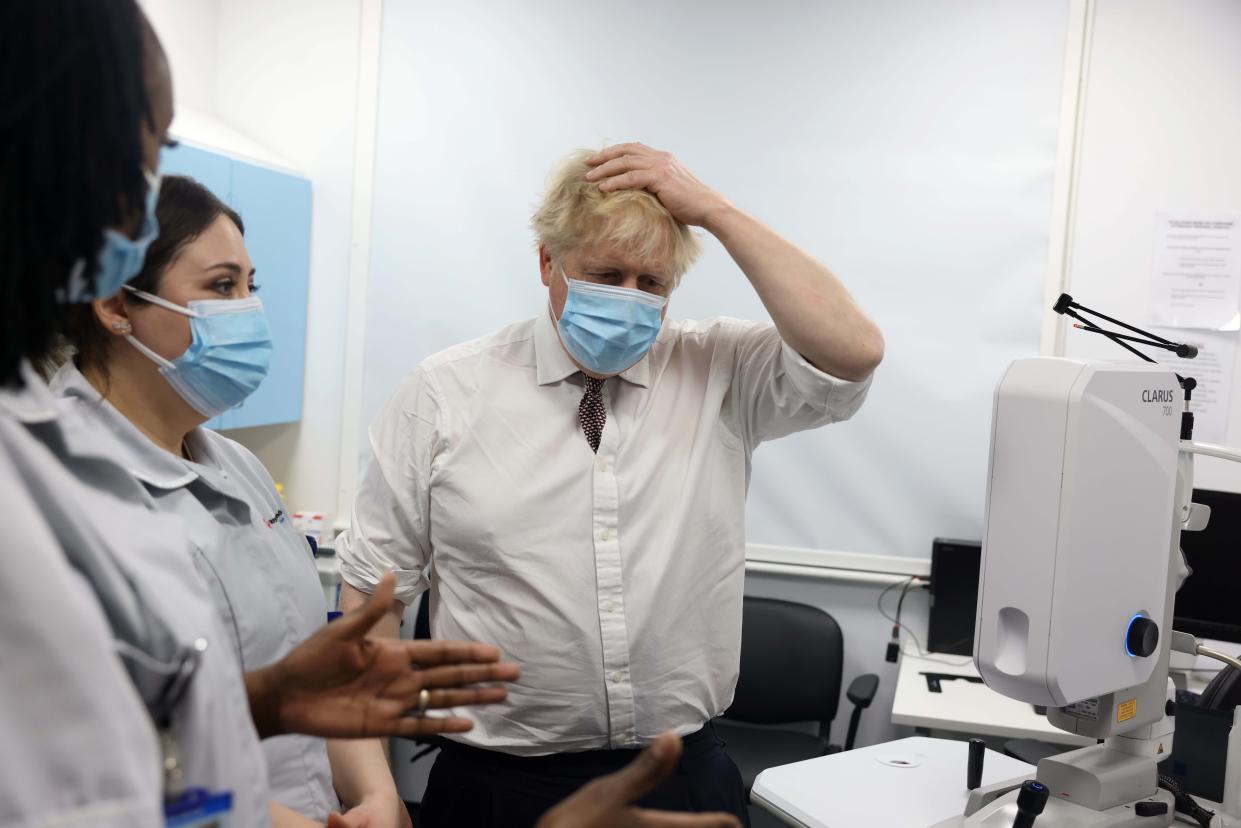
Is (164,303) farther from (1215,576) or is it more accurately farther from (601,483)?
(1215,576)

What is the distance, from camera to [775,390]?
1492mm

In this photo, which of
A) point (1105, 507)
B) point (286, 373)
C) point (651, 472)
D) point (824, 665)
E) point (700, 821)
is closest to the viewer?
point (700, 821)

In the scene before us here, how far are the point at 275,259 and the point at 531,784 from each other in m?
2.23

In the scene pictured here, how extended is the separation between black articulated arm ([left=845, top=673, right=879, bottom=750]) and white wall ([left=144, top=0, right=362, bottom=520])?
72.7 inches

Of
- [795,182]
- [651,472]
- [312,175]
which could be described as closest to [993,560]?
[651,472]

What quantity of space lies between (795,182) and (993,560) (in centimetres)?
207

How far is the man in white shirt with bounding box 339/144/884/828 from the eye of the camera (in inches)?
55.2

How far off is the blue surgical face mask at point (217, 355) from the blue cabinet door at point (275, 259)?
1.52 metres

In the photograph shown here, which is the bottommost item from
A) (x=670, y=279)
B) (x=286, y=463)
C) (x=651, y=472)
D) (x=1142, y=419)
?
(x=286, y=463)

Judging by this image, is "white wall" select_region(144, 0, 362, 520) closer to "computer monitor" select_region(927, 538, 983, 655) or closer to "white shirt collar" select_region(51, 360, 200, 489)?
"computer monitor" select_region(927, 538, 983, 655)

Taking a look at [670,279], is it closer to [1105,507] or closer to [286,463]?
[1105,507]

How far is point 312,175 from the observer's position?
3338 millimetres

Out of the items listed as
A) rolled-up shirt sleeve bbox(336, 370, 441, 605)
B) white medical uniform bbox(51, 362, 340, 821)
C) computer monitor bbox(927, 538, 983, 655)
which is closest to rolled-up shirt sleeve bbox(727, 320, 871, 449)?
rolled-up shirt sleeve bbox(336, 370, 441, 605)

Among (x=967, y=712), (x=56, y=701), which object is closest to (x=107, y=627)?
(x=56, y=701)
